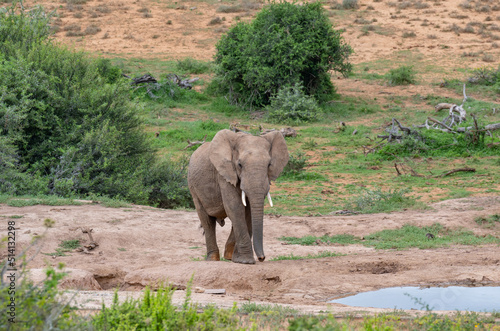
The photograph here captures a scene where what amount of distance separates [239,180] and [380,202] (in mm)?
5463

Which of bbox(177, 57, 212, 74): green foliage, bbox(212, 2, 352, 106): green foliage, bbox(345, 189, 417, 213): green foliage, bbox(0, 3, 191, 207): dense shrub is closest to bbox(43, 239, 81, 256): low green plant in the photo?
bbox(0, 3, 191, 207): dense shrub

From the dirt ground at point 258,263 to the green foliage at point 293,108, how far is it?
1008cm

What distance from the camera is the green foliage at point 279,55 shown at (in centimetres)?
2236

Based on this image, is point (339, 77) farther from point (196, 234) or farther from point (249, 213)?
point (249, 213)

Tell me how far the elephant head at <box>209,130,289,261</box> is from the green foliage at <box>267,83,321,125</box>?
529 inches

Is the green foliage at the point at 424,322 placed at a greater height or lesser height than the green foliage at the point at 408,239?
greater

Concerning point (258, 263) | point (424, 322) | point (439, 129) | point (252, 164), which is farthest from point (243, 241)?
point (439, 129)

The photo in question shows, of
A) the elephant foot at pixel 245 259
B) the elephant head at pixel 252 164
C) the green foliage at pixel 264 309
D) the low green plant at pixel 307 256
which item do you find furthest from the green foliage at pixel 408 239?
the green foliage at pixel 264 309

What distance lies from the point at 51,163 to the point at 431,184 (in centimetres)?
861

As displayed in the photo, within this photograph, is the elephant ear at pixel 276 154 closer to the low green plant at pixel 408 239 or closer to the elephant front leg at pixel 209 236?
the elephant front leg at pixel 209 236

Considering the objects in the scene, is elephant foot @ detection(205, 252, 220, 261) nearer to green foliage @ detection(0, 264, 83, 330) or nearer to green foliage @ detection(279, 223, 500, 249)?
green foliage @ detection(279, 223, 500, 249)

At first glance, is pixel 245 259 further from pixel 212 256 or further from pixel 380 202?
pixel 380 202

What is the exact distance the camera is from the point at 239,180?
25.7ft

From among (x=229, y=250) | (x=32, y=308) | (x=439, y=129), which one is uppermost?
(x=32, y=308)
